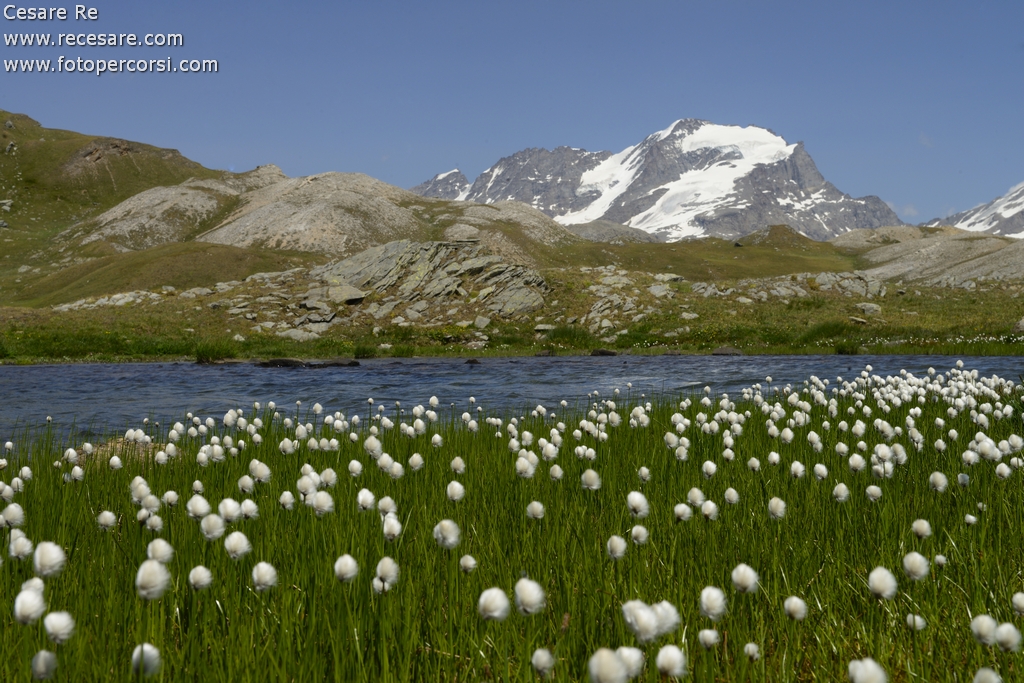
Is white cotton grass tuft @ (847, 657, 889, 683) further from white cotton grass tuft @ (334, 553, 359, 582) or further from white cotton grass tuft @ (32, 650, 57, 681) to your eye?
white cotton grass tuft @ (32, 650, 57, 681)

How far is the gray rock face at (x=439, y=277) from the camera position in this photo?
45.0 metres

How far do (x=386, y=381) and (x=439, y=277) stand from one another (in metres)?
24.2

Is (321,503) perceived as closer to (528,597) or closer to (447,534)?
(447,534)

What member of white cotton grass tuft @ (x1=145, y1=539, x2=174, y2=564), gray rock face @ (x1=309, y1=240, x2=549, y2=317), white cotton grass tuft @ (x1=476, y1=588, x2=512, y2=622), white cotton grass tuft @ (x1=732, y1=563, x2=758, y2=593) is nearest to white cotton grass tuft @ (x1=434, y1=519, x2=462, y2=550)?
white cotton grass tuft @ (x1=476, y1=588, x2=512, y2=622)

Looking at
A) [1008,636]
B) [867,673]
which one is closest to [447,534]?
[867,673]

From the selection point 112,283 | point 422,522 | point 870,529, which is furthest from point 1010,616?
point 112,283

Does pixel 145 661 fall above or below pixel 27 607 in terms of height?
below

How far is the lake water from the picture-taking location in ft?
55.1

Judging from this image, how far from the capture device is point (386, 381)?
2381cm

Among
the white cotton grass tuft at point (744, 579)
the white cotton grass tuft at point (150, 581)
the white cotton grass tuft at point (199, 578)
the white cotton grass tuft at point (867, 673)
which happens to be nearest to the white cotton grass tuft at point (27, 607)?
the white cotton grass tuft at point (150, 581)

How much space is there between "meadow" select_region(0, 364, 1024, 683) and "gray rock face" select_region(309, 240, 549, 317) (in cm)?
3639

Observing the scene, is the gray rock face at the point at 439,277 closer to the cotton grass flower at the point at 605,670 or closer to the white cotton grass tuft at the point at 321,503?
the white cotton grass tuft at the point at 321,503

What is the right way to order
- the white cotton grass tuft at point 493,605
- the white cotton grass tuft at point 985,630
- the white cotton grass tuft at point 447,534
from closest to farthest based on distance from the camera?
1. the white cotton grass tuft at point 493,605
2. the white cotton grass tuft at point 985,630
3. the white cotton grass tuft at point 447,534

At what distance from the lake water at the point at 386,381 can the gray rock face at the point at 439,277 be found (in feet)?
40.5
